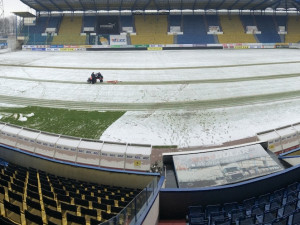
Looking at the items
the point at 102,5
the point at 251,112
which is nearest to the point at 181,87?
the point at 251,112

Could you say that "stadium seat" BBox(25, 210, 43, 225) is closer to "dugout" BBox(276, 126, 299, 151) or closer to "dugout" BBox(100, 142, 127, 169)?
"dugout" BBox(100, 142, 127, 169)

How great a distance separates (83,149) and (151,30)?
182 ft

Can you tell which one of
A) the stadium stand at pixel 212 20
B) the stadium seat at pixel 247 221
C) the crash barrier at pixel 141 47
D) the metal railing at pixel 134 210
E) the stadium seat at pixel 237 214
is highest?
the stadium stand at pixel 212 20

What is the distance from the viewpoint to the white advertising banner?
58.3m

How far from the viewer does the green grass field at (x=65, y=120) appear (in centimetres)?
1436

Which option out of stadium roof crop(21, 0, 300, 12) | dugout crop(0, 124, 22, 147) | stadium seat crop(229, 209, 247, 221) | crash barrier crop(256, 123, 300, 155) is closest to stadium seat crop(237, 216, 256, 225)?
stadium seat crop(229, 209, 247, 221)

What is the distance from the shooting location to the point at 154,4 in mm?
58281

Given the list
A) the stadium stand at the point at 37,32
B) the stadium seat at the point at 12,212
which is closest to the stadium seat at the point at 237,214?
the stadium seat at the point at 12,212

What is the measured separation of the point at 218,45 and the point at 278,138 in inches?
1966

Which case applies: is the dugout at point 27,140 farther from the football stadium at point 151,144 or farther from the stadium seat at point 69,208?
the stadium seat at point 69,208

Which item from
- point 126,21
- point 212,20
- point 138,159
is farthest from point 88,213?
point 212,20

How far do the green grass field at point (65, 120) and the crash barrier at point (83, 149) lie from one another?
8.31ft

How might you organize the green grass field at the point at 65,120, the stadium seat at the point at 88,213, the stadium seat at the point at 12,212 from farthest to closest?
the green grass field at the point at 65,120 → the stadium seat at the point at 88,213 → the stadium seat at the point at 12,212

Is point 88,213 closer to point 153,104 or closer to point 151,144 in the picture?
point 151,144
